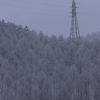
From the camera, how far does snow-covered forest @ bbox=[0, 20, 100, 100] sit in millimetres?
29609

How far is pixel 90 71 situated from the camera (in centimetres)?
3384

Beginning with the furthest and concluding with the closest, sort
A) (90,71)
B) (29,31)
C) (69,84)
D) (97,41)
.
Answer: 1. (29,31)
2. (97,41)
3. (90,71)
4. (69,84)

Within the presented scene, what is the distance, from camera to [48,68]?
116 feet

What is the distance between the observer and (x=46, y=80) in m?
31.8

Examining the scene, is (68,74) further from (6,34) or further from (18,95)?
(6,34)

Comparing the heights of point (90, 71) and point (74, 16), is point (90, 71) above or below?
below

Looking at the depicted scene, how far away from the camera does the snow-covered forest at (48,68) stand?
29.6 meters

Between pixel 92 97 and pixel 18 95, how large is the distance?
22.2 ft

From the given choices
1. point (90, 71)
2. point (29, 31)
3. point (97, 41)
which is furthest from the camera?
point (29, 31)

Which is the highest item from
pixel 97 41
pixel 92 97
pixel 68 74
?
pixel 97 41

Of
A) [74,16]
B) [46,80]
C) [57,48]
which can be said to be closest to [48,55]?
[57,48]

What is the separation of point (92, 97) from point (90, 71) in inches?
206

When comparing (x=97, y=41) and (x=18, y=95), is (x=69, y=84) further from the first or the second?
(x=97, y=41)

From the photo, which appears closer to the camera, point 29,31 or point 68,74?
point 68,74
